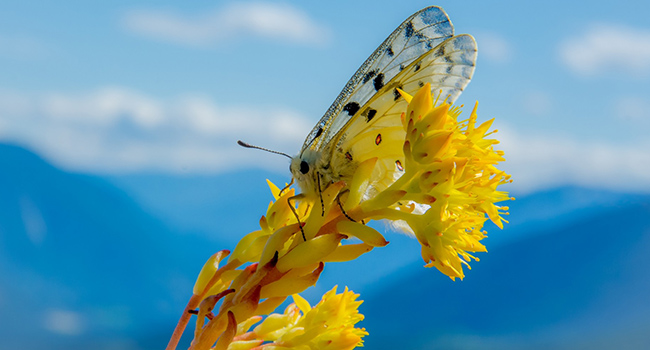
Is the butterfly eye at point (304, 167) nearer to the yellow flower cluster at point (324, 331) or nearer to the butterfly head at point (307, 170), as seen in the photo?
the butterfly head at point (307, 170)

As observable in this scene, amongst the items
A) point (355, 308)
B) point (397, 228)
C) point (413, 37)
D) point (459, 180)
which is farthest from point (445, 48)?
point (355, 308)

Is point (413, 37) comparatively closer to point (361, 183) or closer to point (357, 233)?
point (361, 183)

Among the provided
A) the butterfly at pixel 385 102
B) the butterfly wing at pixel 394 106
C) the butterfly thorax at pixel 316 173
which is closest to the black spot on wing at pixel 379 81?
the butterfly at pixel 385 102

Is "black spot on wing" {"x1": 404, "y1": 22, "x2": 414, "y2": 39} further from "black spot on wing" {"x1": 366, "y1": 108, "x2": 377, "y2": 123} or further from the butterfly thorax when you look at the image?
the butterfly thorax

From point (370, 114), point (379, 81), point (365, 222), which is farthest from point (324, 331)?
point (379, 81)

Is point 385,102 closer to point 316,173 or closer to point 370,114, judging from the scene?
point 370,114

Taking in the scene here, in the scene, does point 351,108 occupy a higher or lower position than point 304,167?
higher

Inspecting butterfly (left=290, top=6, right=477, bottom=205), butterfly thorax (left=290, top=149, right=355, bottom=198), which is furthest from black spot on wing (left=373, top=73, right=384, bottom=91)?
butterfly thorax (left=290, top=149, right=355, bottom=198)
